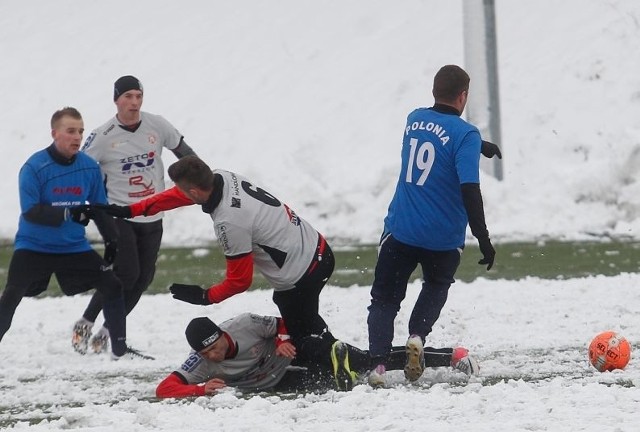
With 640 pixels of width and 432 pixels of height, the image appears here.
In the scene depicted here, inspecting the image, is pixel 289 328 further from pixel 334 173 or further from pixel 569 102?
pixel 569 102

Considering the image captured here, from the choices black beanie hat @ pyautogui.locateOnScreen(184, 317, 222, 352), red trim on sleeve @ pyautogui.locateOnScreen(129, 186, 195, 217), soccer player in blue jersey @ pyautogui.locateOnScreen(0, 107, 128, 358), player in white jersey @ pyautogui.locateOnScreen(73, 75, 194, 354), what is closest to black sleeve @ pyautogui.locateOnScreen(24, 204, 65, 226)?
soccer player in blue jersey @ pyautogui.locateOnScreen(0, 107, 128, 358)

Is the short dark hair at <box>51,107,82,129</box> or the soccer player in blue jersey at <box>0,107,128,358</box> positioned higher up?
the short dark hair at <box>51,107,82,129</box>

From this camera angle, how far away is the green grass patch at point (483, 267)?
1271cm

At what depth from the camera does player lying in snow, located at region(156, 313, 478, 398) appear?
7.85 metres

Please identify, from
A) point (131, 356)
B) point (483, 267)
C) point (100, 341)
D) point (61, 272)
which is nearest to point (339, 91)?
point (483, 267)

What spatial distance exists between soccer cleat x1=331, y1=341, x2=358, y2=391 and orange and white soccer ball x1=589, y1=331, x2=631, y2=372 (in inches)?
58.5

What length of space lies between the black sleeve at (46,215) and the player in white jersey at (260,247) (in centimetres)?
44

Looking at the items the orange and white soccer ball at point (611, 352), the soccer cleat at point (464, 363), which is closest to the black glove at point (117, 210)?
the soccer cleat at point (464, 363)

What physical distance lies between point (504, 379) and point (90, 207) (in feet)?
9.61

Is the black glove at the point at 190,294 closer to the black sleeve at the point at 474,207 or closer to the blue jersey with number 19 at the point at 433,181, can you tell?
the blue jersey with number 19 at the point at 433,181

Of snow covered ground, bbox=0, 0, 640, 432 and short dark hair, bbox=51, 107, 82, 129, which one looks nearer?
snow covered ground, bbox=0, 0, 640, 432

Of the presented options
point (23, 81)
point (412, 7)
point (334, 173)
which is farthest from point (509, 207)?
point (23, 81)

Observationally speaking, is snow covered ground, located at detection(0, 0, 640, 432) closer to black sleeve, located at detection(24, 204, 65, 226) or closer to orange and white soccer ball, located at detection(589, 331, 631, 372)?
orange and white soccer ball, located at detection(589, 331, 631, 372)

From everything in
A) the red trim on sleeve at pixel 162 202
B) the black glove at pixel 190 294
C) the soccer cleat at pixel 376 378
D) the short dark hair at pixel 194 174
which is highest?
the short dark hair at pixel 194 174
